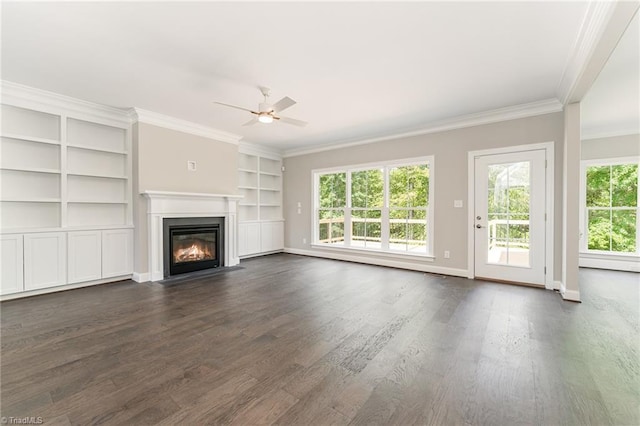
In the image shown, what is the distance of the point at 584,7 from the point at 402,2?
1.40 meters

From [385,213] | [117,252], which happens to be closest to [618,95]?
[385,213]

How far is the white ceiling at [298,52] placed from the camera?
7.10 feet

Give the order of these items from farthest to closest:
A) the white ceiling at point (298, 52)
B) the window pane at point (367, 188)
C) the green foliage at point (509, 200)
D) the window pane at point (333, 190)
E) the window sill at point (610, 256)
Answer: the window pane at point (333, 190)
the window pane at point (367, 188)
the window sill at point (610, 256)
the green foliage at point (509, 200)
the white ceiling at point (298, 52)

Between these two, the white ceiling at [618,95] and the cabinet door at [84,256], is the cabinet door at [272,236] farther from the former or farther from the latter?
the white ceiling at [618,95]

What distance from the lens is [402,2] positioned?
6.74 feet

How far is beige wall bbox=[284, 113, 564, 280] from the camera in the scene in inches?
153

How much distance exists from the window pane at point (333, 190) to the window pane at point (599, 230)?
5.07m

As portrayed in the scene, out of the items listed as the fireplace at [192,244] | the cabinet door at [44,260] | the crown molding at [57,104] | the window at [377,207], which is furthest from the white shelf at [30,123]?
the window at [377,207]

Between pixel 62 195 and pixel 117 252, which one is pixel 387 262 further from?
pixel 62 195

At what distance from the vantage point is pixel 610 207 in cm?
535

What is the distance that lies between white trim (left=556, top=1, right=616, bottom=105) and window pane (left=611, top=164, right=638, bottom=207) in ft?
11.5

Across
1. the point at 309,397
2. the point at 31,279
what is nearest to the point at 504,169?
the point at 309,397

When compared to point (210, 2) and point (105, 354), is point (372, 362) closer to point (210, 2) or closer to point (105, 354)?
point (105, 354)

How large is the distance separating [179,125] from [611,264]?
337 inches
